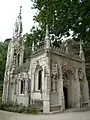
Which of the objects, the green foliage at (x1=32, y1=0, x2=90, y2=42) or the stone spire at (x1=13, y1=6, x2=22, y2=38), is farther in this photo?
the stone spire at (x1=13, y1=6, x2=22, y2=38)

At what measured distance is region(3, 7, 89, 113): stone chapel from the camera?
15284 mm

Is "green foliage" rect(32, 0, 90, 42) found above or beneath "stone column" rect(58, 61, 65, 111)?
above

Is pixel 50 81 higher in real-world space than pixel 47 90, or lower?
higher

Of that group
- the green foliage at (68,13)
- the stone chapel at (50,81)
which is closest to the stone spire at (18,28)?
the stone chapel at (50,81)

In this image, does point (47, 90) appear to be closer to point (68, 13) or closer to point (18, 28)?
point (68, 13)

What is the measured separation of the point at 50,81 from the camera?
50.1 ft

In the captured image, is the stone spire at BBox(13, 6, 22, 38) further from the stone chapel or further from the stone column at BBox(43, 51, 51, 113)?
the stone column at BBox(43, 51, 51, 113)

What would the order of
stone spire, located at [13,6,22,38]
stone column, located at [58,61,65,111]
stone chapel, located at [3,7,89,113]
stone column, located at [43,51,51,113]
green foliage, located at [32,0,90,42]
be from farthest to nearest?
1. stone spire, located at [13,6,22,38]
2. stone column, located at [58,61,65,111]
3. stone chapel, located at [3,7,89,113]
4. stone column, located at [43,51,51,113]
5. green foliage, located at [32,0,90,42]

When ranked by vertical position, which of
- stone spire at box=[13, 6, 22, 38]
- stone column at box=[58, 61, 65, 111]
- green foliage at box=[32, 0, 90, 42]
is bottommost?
stone column at box=[58, 61, 65, 111]

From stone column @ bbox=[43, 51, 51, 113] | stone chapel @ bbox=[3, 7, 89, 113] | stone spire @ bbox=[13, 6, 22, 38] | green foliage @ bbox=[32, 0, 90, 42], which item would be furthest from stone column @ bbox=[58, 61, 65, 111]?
stone spire @ bbox=[13, 6, 22, 38]

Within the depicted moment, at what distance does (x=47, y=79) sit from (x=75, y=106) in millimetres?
5890

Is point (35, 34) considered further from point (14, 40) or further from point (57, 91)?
point (57, 91)

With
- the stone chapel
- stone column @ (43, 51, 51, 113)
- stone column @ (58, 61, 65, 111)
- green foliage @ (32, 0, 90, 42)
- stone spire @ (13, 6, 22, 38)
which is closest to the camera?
green foliage @ (32, 0, 90, 42)

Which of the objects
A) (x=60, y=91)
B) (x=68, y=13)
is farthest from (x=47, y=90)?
(x=68, y=13)
